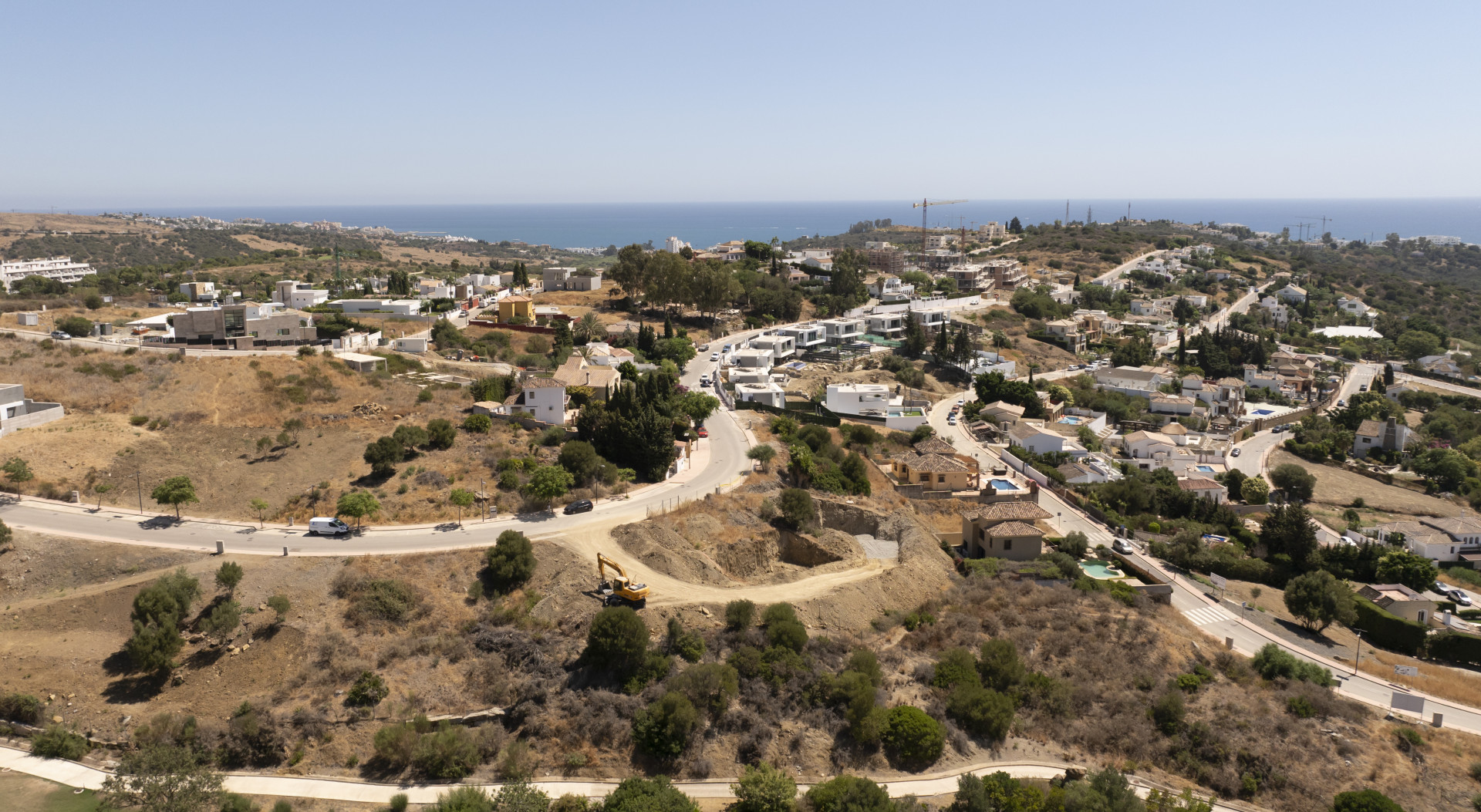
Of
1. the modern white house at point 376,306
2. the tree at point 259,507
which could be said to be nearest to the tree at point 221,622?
the tree at point 259,507

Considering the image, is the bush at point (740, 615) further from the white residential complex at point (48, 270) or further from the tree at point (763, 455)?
the white residential complex at point (48, 270)

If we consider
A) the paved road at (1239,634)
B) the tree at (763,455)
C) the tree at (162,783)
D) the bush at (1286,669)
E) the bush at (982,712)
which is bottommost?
the paved road at (1239,634)

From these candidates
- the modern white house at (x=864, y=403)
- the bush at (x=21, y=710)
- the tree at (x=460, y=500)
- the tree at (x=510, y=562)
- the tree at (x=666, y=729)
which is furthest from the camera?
the modern white house at (x=864, y=403)

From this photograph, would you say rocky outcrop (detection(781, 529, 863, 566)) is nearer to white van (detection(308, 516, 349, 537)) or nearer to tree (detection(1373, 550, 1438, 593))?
white van (detection(308, 516, 349, 537))

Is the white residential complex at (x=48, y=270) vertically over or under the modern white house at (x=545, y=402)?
over

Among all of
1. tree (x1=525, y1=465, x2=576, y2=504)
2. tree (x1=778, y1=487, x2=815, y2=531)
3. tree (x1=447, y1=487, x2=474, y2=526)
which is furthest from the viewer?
tree (x1=778, y1=487, x2=815, y2=531)

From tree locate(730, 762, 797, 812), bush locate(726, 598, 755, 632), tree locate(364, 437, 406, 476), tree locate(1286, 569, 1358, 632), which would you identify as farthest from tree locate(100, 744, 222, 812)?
tree locate(1286, 569, 1358, 632)
